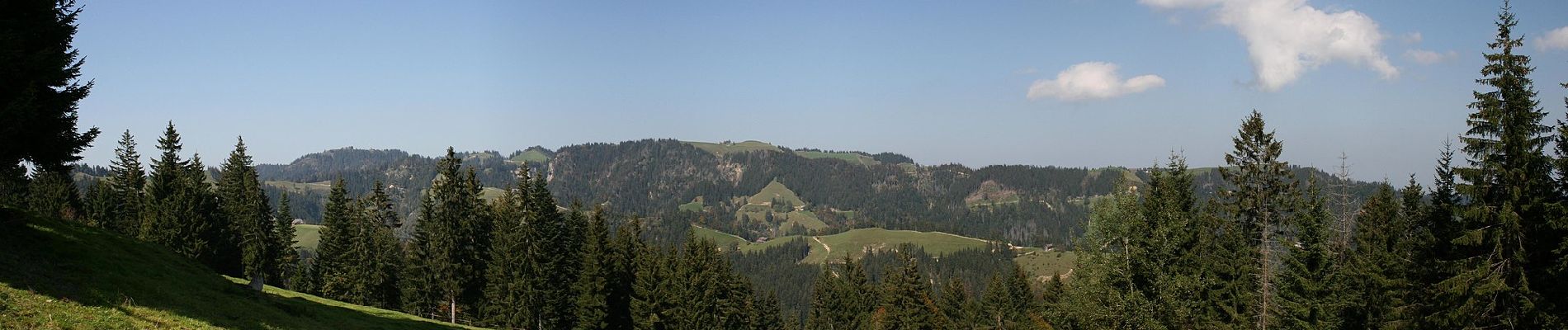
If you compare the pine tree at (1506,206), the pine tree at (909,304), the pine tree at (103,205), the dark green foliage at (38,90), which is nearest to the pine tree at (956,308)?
the pine tree at (909,304)

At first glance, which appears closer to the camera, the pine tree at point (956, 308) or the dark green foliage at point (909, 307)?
the dark green foliage at point (909, 307)

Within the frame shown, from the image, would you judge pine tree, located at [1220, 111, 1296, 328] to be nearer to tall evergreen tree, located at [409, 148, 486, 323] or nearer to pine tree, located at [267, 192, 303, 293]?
tall evergreen tree, located at [409, 148, 486, 323]

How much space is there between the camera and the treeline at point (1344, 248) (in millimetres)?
26234

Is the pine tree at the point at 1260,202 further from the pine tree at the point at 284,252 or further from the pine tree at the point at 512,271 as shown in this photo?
the pine tree at the point at 284,252

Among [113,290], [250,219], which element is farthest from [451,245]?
[113,290]

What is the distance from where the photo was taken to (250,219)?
71188 millimetres

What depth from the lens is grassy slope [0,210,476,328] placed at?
21.2m

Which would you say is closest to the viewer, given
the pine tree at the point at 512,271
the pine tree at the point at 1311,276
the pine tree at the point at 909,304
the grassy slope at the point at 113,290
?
the grassy slope at the point at 113,290

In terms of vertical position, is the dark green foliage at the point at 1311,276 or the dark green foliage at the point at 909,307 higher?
the dark green foliage at the point at 1311,276

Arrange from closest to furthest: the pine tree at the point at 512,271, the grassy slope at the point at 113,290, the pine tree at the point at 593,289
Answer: the grassy slope at the point at 113,290 → the pine tree at the point at 512,271 → the pine tree at the point at 593,289

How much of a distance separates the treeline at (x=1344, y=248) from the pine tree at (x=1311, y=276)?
0.25 feet

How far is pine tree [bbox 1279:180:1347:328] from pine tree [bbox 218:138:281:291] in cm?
8011

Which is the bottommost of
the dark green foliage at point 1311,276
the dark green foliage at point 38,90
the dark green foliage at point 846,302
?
the dark green foliage at point 846,302

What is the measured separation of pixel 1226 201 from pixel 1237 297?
576cm
